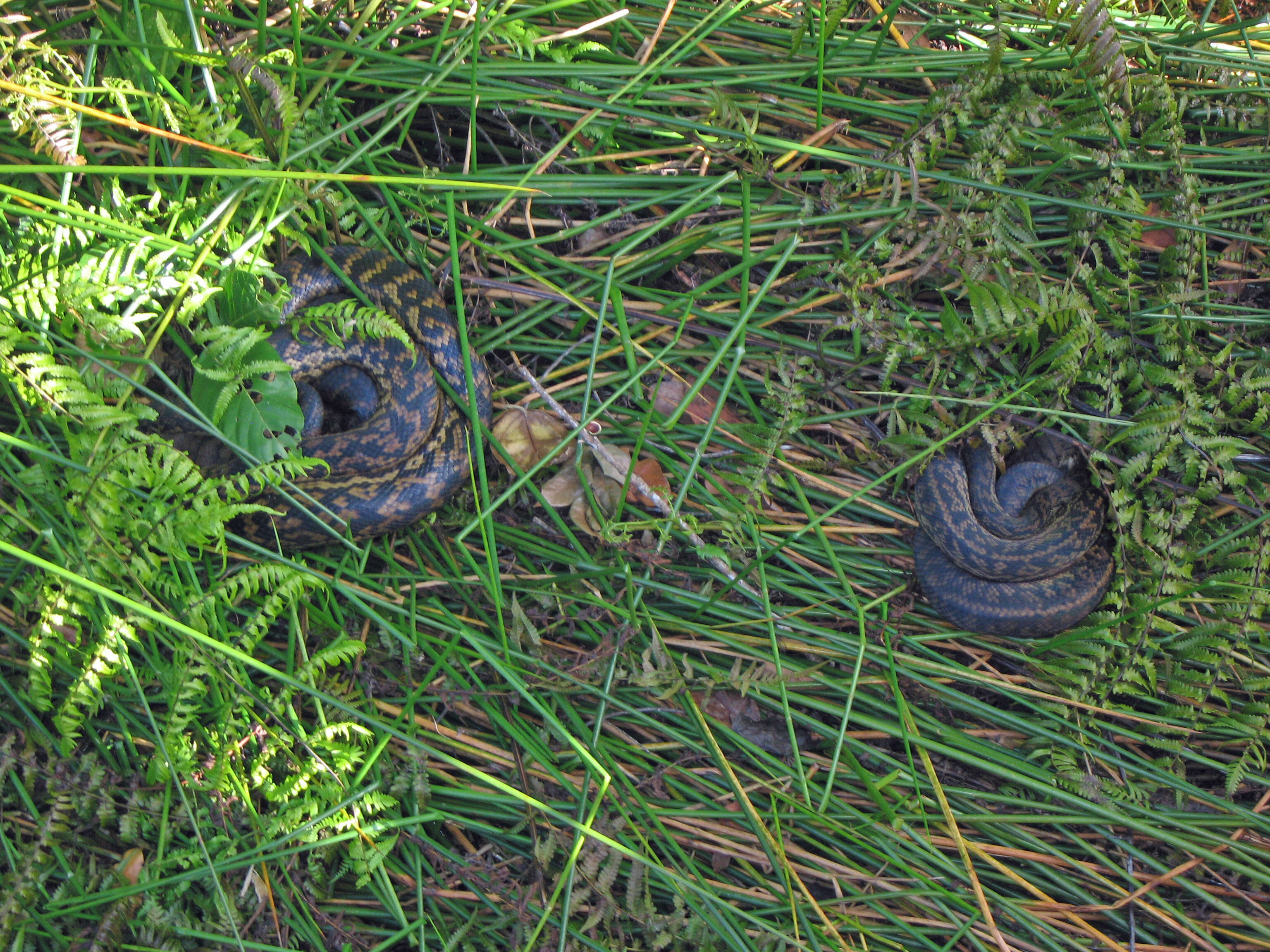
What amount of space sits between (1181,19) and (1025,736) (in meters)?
3.12

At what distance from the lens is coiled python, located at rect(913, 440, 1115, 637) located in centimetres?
309

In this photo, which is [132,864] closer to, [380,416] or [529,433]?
[380,416]

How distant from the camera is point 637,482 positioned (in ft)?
10.2

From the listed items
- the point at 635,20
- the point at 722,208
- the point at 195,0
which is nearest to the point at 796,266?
the point at 722,208

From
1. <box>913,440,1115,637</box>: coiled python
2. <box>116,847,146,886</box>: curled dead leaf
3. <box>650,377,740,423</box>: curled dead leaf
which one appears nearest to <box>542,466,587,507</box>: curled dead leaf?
<box>650,377,740,423</box>: curled dead leaf

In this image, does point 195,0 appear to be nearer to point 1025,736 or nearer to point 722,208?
point 722,208

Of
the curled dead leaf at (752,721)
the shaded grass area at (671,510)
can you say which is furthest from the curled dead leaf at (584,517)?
the curled dead leaf at (752,721)

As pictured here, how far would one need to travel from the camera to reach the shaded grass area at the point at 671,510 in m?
2.76

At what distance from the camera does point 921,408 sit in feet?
10.3

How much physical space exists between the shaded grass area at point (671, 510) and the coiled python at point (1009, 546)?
11 centimetres

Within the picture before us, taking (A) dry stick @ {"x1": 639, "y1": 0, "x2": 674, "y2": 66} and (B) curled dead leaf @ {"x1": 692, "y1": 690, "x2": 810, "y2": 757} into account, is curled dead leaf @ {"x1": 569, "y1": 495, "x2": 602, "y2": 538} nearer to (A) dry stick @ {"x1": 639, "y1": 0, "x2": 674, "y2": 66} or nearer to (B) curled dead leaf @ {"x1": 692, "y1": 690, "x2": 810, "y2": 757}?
(B) curled dead leaf @ {"x1": 692, "y1": 690, "x2": 810, "y2": 757}

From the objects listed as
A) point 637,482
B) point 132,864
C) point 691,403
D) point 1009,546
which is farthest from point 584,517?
point 132,864

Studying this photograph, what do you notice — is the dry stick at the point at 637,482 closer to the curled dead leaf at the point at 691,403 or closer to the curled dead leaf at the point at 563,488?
the curled dead leaf at the point at 563,488

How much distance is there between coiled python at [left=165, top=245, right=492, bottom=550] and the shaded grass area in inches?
5.5
